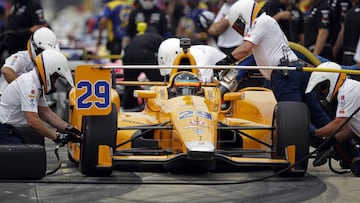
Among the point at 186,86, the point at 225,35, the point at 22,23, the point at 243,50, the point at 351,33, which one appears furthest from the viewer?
the point at 22,23

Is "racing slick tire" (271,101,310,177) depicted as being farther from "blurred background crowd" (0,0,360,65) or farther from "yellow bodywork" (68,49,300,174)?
"blurred background crowd" (0,0,360,65)

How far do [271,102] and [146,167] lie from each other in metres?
1.51

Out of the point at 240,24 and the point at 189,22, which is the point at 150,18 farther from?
the point at 240,24

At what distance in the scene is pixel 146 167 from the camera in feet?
36.4

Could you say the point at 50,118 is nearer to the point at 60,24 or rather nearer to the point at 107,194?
the point at 107,194

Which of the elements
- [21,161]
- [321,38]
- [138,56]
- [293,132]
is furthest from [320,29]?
[21,161]

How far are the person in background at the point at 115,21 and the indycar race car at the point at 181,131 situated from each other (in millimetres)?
11160

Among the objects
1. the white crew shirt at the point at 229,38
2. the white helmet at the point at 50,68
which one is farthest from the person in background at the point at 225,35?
the white helmet at the point at 50,68

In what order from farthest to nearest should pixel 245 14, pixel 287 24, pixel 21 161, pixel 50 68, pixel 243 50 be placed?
pixel 287 24 → pixel 245 14 → pixel 243 50 → pixel 50 68 → pixel 21 161

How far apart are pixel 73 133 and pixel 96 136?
0.35 m

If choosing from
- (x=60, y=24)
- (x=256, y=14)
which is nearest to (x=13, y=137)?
(x=256, y=14)

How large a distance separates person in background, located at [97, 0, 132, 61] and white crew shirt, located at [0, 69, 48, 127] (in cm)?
1163

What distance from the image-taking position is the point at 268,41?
38.2ft

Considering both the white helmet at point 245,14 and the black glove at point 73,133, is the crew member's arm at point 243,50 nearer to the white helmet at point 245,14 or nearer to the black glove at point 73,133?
the white helmet at point 245,14
